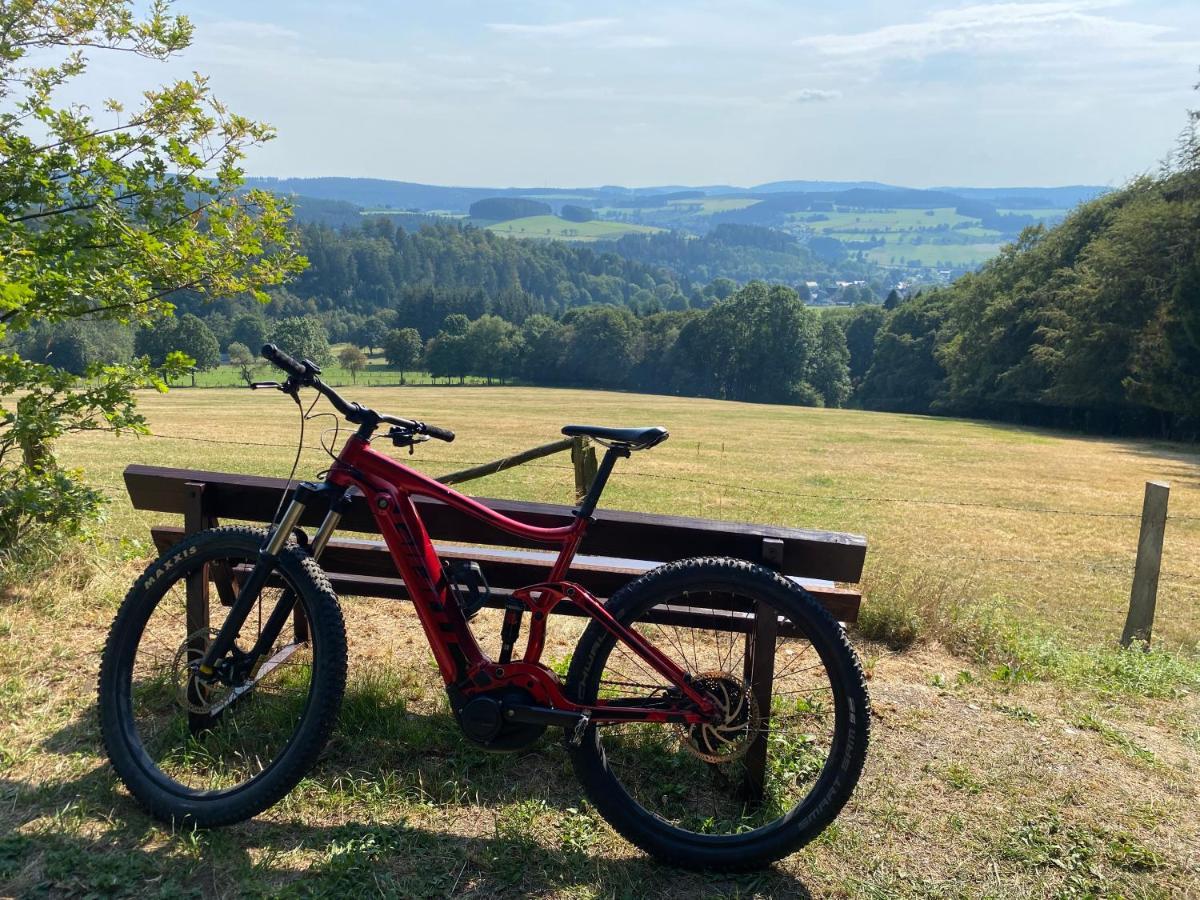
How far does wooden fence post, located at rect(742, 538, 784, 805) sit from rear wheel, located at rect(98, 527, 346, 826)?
158cm

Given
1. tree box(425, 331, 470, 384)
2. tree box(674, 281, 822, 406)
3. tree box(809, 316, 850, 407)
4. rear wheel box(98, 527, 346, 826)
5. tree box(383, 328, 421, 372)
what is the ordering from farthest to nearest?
tree box(383, 328, 421, 372) → tree box(425, 331, 470, 384) → tree box(809, 316, 850, 407) → tree box(674, 281, 822, 406) → rear wheel box(98, 527, 346, 826)

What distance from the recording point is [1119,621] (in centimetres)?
1064

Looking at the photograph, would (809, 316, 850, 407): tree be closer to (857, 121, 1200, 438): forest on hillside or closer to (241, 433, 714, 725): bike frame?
(857, 121, 1200, 438): forest on hillside

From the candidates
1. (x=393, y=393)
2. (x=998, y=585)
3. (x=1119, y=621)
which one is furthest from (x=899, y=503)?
(x=393, y=393)

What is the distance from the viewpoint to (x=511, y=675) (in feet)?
11.1

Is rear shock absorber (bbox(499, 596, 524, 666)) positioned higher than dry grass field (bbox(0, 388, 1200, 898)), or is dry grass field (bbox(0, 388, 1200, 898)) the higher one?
rear shock absorber (bbox(499, 596, 524, 666))

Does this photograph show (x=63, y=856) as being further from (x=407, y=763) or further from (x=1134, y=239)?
(x=1134, y=239)

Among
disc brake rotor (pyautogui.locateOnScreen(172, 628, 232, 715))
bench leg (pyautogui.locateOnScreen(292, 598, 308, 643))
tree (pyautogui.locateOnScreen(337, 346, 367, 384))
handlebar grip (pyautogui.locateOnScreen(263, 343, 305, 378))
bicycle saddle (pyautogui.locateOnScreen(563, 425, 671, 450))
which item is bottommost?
tree (pyautogui.locateOnScreen(337, 346, 367, 384))

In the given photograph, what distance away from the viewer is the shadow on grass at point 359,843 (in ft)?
10.1

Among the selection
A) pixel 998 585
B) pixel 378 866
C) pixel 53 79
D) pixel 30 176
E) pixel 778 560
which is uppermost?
pixel 53 79

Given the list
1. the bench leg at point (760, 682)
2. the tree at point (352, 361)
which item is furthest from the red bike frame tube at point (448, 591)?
the tree at point (352, 361)

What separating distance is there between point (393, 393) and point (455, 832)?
60.8 m

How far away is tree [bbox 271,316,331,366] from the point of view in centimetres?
8256

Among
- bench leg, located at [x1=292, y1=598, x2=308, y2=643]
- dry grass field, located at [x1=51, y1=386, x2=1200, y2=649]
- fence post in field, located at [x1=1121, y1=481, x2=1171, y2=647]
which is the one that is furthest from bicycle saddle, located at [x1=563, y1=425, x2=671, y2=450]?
fence post in field, located at [x1=1121, y1=481, x2=1171, y2=647]
